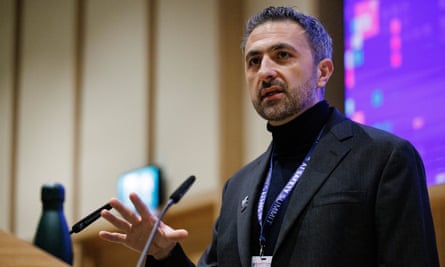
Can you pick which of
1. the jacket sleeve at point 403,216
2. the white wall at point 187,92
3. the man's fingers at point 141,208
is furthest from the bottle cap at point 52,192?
the white wall at point 187,92

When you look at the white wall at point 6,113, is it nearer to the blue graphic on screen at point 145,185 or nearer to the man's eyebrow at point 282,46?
the blue graphic on screen at point 145,185

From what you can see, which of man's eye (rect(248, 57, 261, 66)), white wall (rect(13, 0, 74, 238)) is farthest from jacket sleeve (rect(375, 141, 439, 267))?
white wall (rect(13, 0, 74, 238))

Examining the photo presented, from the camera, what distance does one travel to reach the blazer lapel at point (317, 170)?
1991mm

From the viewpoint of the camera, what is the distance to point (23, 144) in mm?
5285

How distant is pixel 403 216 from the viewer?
1914mm

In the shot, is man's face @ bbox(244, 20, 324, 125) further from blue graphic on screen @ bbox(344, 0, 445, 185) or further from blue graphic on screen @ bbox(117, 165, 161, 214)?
blue graphic on screen @ bbox(117, 165, 161, 214)

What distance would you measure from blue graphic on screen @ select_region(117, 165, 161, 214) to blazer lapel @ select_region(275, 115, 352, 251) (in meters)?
2.08

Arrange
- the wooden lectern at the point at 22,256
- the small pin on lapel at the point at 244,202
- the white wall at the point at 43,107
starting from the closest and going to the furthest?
1. the wooden lectern at the point at 22,256
2. the small pin on lapel at the point at 244,202
3. the white wall at the point at 43,107

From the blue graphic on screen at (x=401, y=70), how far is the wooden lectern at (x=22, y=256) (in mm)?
1617

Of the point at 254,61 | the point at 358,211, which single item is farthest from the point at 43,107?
the point at 358,211

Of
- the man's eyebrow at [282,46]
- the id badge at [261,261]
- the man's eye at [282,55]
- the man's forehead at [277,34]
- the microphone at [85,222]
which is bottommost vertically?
the id badge at [261,261]

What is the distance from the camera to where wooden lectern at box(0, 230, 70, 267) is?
1.46m

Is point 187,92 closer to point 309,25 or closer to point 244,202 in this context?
point 309,25

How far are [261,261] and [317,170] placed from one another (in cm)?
25
